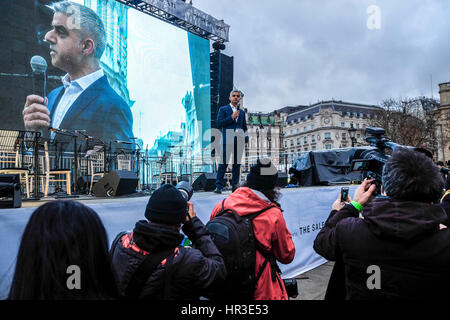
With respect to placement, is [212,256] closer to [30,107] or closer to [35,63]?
[30,107]

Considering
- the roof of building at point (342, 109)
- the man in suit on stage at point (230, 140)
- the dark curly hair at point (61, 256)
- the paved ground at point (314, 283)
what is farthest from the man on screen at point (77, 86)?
the roof of building at point (342, 109)

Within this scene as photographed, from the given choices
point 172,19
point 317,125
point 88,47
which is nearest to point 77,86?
point 88,47

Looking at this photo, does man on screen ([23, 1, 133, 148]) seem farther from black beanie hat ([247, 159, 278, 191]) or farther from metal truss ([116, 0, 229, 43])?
black beanie hat ([247, 159, 278, 191])

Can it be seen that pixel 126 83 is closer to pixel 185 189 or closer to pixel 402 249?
pixel 185 189

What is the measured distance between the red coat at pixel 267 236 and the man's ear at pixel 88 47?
41.0 ft

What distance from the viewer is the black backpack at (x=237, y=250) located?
1802mm

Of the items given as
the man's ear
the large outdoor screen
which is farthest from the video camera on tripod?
the man's ear

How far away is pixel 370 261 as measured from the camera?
1.37 metres

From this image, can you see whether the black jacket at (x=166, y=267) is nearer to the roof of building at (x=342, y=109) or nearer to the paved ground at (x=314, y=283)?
the paved ground at (x=314, y=283)

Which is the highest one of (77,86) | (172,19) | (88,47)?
(172,19)

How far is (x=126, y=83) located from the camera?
13031 mm

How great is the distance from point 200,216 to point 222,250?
6.07 feet

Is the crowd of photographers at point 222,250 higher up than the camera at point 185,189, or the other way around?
the camera at point 185,189
